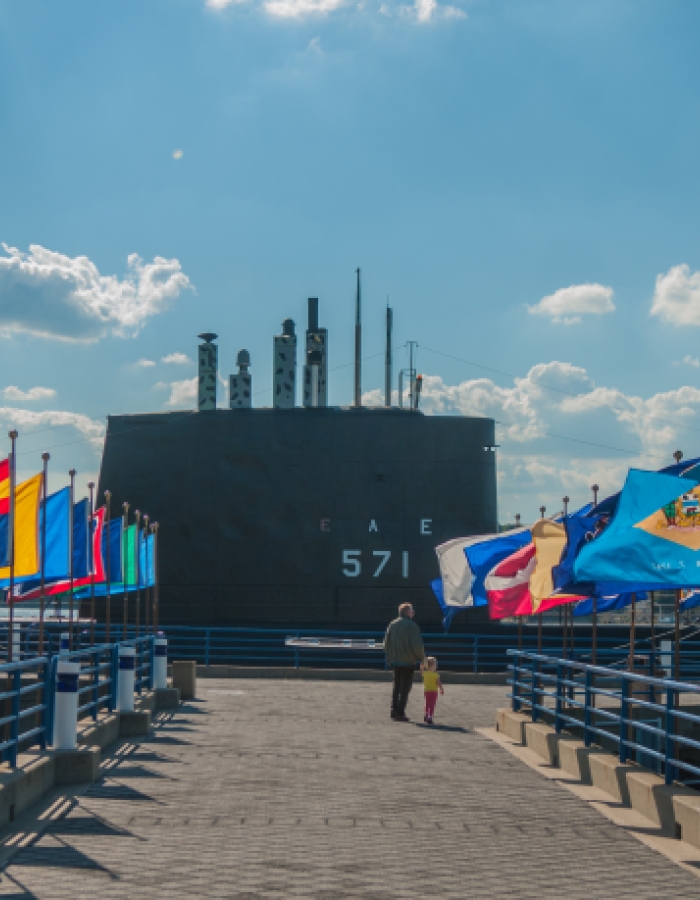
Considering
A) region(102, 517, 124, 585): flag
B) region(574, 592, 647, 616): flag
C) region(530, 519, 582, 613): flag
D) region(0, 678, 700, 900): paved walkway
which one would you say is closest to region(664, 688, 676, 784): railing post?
region(0, 678, 700, 900): paved walkway

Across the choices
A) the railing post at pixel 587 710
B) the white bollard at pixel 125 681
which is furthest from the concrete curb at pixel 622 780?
the white bollard at pixel 125 681

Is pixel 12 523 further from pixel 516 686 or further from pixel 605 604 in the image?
pixel 605 604

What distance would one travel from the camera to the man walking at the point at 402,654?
15.9m

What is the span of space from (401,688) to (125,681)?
4.17 meters

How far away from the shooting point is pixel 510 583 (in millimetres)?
15664

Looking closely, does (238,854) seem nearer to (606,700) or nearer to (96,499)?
(606,700)

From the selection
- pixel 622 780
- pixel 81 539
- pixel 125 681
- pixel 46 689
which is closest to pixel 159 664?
pixel 81 539

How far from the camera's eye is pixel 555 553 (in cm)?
1283

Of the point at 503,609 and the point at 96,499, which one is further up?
the point at 96,499

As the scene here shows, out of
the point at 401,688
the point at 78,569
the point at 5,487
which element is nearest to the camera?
the point at 5,487

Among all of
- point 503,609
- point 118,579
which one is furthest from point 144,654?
point 503,609

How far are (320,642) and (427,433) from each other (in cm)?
456

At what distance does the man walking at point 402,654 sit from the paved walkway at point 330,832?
254 centimetres

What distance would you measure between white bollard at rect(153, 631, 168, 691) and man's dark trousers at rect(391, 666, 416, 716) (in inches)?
146
